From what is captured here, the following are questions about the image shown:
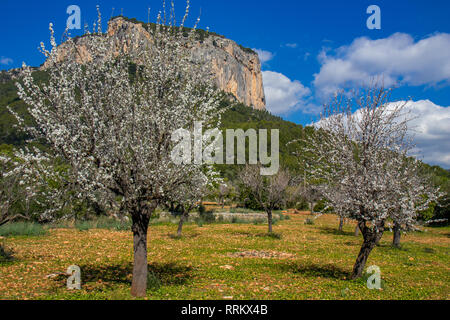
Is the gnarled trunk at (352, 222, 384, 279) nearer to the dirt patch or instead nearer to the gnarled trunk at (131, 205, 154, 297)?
the dirt patch

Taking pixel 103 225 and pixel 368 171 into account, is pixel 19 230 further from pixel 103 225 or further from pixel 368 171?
pixel 368 171

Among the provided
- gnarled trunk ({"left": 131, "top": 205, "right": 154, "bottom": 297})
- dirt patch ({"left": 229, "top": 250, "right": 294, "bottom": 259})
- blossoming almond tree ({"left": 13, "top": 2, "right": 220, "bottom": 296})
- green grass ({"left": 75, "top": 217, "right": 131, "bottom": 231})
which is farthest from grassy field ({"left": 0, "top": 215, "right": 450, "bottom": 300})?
green grass ({"left": 75, "top": 217, "right": 131, "bottom": 231})

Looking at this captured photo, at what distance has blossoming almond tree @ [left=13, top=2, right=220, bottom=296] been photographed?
7.95m

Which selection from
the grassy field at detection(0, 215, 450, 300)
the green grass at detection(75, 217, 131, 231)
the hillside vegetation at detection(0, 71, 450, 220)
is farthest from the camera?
the hillside vegetation at detection(0, 71, 450, 220)

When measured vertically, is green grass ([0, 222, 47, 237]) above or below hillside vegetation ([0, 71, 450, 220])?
below

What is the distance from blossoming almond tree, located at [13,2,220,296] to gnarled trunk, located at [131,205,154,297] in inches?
1.1

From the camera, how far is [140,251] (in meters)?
8.91

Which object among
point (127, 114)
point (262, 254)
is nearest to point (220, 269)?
point (262, 254)

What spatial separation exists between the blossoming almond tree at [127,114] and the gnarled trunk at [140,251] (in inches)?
1.1

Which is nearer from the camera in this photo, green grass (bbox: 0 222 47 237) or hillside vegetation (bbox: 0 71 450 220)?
green grass (bbox: 0 222 47 237)
